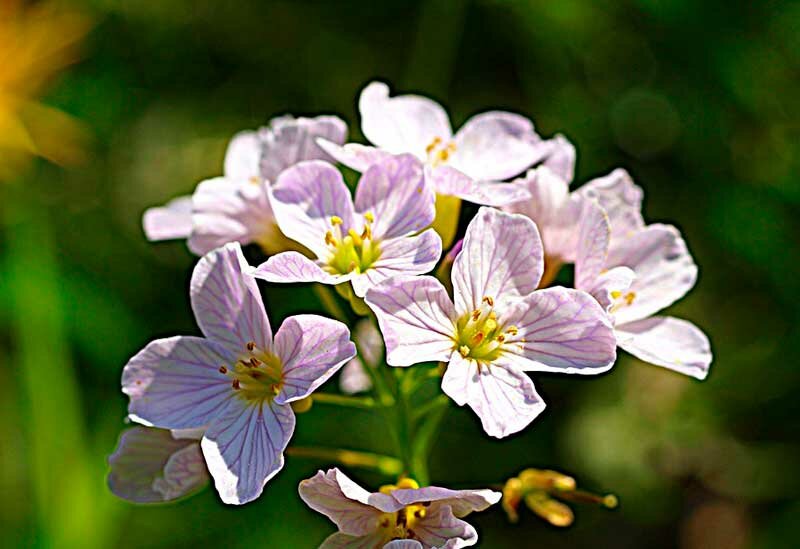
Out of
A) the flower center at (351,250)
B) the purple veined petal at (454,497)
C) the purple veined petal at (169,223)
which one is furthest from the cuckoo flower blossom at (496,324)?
the purple veined petal at (169,223)

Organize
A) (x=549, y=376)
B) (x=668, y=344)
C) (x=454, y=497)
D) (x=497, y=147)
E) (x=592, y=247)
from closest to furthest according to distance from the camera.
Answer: (x=454, y=497) → (x=592, y=247) → (x=668, y=344) → (x=497, y=147) → (x=549, y=376)

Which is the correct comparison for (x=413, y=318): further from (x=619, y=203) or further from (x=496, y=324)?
(x=619, y=203)

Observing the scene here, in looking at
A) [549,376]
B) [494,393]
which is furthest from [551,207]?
[549,376]

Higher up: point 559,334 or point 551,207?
point 551,207

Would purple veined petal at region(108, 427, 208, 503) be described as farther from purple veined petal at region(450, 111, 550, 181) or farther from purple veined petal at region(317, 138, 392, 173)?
purple veined petal at region(450, 111, 550, 181)

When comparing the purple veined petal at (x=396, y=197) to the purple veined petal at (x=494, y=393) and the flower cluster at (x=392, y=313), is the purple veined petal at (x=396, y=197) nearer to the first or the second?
the flower cluster at (x=392, y=313)
